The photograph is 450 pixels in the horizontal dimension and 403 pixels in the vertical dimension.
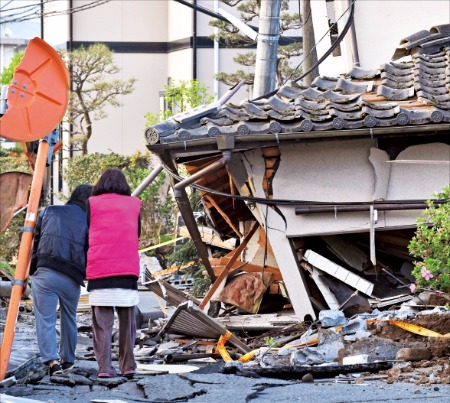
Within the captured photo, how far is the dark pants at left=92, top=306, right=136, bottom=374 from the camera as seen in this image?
9.89 meters

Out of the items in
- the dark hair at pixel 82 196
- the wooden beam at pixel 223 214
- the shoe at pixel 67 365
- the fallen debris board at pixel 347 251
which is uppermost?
the dark hair at pixel 82 196

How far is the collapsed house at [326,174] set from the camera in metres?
12.7

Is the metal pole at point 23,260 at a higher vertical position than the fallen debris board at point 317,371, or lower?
higher

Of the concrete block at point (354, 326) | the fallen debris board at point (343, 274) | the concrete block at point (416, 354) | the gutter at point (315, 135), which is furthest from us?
the fallen debris board at point (343, 274)

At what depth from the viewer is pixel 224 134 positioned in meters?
12.6

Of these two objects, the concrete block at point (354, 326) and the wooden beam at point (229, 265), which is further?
the wooden beam at point (229, 265)

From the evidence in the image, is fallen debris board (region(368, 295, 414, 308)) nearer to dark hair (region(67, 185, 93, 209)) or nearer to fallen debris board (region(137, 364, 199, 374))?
fallen debris board (region(137, 364, 199, 374))

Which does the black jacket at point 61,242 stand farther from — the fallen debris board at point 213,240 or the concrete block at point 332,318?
the fallen debris board at point 213,240

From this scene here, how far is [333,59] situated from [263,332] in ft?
20.0

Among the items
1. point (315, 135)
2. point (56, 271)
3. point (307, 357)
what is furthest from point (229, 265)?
point (56, 271)

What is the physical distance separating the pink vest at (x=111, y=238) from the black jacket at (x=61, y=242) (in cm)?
25

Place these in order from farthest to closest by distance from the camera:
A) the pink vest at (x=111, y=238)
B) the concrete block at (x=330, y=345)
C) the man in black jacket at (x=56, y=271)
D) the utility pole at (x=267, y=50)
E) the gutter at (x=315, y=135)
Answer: the utility pole at (x=267, y=50), the gutter at (x=315, y=135), the concrete block at (x=330, y=345), the man in black jacket at (x=56, y=271), the pink vest at (x=111, y=238)

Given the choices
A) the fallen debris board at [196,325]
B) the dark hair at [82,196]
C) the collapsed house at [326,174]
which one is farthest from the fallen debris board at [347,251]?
the dark hair at [82,196]

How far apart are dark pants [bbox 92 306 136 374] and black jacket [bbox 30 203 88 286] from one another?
0.45 m
